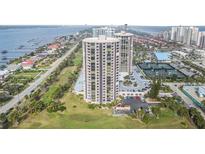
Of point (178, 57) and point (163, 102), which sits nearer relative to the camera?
point (163, 102)

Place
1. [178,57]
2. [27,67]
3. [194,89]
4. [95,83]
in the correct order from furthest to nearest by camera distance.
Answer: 1. [178,57]
2. [27,67]
3. [194,89]
4. [95,83]

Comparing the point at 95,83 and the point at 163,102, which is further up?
the point at 95,83

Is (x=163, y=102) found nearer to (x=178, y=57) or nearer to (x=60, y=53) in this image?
(x=178, y=57)

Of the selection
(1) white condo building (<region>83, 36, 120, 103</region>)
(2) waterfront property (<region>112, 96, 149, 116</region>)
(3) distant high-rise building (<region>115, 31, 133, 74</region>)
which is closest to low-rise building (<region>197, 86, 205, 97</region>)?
(2) waterfront property (<region>112, 96, 149, 116</region>)

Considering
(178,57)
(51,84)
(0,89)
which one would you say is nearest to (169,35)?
(178,57)

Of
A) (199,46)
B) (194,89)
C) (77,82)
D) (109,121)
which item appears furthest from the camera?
(199,46)
